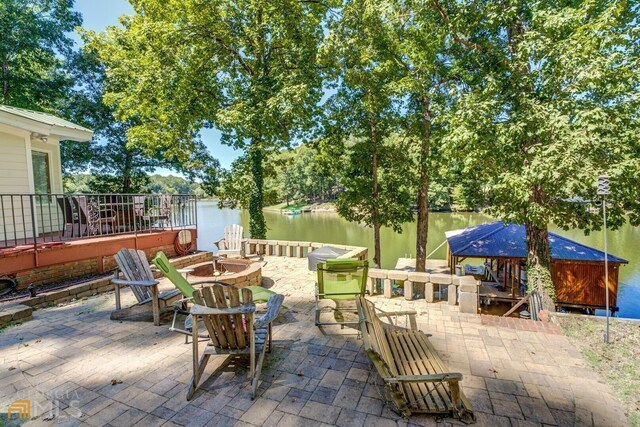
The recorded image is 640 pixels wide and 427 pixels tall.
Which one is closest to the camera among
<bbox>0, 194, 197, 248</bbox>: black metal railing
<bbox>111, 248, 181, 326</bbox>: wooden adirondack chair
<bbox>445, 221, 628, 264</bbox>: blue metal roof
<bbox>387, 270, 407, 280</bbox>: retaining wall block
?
<bbox>111, 248, 181, 326</bbox>: wooden adirondack chair

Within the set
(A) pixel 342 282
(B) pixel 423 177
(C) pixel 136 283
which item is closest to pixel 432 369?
(A) pixel 342 282

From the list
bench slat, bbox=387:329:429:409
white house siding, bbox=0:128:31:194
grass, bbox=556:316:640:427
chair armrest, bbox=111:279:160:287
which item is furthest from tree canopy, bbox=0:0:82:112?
grass, bbox=556:316:640:427

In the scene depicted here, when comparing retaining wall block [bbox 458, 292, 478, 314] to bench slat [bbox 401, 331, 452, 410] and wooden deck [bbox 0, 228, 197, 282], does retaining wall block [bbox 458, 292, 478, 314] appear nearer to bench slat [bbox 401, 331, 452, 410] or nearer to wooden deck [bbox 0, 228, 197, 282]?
bench slat [bbox 401, 331, 452, 410]

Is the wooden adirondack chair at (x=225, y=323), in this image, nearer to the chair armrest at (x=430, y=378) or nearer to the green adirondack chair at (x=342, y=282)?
the chair armrest at (x=430, y=378)

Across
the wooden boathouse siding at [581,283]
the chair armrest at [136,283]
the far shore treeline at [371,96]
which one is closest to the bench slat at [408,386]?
the chair armrest at [136,283]

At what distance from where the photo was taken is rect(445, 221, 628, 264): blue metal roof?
378 inches

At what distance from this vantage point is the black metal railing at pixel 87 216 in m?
6.52

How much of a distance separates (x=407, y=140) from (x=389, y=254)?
11989mm

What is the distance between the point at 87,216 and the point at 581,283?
14153 millimetres

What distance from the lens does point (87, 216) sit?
650cm

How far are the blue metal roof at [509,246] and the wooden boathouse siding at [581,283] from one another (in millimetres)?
297

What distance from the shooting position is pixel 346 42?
896cm

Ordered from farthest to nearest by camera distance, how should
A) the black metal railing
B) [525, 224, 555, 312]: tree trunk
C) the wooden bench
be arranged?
[525, 224, 555, 312]: tree trunk, the black metal railing, the wooden bench

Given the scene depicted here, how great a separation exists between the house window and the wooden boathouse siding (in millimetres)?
15139
